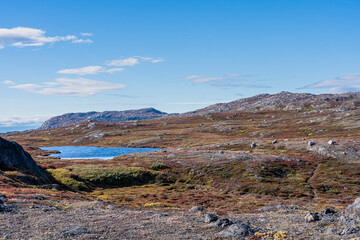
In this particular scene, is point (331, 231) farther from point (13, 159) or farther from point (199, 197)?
point (13, 159)

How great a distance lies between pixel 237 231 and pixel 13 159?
50.4m

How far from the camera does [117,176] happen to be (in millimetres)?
66812

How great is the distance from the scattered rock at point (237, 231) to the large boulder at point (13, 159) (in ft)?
153

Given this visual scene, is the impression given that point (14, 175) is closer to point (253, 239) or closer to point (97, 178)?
point (97, 178)

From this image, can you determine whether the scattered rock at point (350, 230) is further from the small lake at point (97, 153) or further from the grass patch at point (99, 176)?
the small lake at point (97, 153)

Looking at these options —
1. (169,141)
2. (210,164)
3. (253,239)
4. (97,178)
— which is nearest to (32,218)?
(253,239)

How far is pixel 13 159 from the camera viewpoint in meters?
54.1

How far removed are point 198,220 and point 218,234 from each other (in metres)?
4.85

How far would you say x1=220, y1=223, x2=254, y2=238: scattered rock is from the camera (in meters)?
20.6

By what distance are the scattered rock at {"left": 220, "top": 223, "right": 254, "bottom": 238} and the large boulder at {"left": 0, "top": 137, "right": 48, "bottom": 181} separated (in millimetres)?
46745

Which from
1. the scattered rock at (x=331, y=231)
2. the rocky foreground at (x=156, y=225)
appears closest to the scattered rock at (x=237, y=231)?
the rocky foreground at (x=156, y=225)

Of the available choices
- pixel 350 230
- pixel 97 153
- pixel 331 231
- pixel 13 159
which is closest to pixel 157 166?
pixel 13 159

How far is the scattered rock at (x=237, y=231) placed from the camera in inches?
812

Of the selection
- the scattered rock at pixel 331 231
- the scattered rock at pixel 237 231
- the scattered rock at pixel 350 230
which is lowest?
the scattered rock at pixel 331 231
